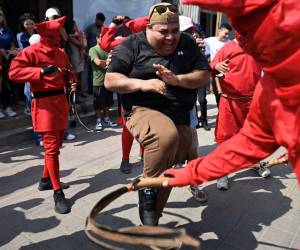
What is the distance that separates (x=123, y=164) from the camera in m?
5.27

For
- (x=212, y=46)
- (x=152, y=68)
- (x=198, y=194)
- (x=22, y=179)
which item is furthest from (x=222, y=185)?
(x=212, y=46)

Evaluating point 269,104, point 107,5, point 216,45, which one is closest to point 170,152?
point 269,104

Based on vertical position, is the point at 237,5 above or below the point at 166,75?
above

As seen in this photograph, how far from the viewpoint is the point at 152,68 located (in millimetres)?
3381

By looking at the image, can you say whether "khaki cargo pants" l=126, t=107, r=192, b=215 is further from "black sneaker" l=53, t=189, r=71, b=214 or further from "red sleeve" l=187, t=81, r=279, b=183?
"black sneaker" l=53, t=189, r=71, b=214

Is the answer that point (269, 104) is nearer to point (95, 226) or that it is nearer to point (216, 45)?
point (95, 226)

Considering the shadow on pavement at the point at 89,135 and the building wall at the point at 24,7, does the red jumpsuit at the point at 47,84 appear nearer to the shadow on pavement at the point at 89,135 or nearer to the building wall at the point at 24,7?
the shadow on pavement at the point at 89,135

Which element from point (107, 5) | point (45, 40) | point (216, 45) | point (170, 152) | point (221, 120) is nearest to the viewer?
point (170, 152)

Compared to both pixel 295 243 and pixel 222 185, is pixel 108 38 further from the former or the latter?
pixel 295 243

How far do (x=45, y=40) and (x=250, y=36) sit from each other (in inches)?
105

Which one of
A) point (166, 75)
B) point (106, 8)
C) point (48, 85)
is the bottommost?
point (48, 85)

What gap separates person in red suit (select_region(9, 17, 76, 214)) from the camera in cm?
396

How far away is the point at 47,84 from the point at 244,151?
2.51 metres

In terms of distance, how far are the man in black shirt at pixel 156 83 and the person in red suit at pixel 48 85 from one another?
2.87 ft
